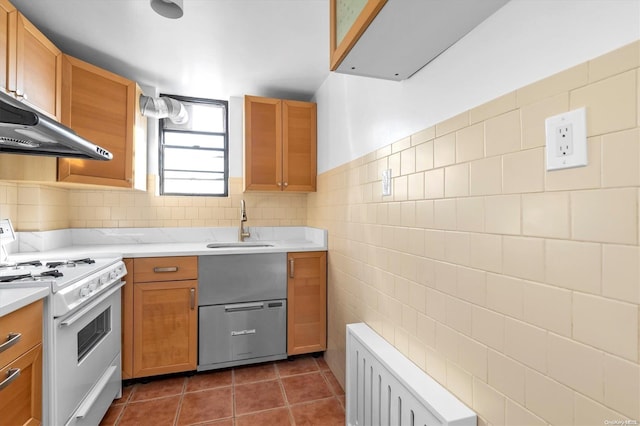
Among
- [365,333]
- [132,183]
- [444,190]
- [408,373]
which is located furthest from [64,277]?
[444,190]

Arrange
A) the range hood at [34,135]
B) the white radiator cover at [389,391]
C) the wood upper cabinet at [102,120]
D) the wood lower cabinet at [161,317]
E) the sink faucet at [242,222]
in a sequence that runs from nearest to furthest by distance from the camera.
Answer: the white radiator cover at [389,391] → the range hood at [34,135] → the wood upper cabinet at [102,120] → the wood lower cabinet at [161,317] → the sink faucet at [242,222]

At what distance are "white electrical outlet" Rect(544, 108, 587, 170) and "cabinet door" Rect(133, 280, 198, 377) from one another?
2.26 meters

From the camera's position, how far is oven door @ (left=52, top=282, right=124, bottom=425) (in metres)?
1.38

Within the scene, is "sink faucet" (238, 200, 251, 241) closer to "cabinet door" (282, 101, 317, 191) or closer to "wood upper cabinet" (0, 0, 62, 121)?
"cabinet door" (282, 101, 317, 191)

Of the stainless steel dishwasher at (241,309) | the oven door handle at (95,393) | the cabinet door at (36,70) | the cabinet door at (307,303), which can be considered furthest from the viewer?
the cabinet door at (307,303)

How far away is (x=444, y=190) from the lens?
3.90ft

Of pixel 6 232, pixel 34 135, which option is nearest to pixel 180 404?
pixel 6 232

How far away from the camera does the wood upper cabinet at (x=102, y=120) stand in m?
2.07

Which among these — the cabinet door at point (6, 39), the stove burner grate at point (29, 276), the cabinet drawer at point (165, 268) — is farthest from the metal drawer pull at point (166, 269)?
the cabinet door at point (6, 39)

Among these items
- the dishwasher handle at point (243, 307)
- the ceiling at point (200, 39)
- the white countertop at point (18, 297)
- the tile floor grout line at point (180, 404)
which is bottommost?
the tile floor grout line at point (180, 404)

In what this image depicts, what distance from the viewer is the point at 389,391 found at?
1.31 metres

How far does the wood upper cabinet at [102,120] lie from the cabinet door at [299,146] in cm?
120

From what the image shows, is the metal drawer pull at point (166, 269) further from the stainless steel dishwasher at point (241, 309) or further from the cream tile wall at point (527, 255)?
the cream tile wall at point (527, 255)

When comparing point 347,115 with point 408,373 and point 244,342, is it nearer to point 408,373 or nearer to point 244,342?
point 408,373
